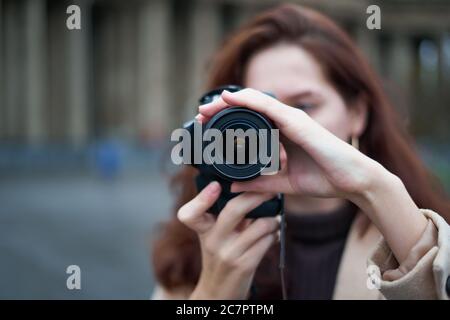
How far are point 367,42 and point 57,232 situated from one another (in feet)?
67.2

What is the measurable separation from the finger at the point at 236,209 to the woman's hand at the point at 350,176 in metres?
0.22

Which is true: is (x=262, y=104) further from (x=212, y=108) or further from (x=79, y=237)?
(x=79, y=237)

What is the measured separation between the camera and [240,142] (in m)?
1.04

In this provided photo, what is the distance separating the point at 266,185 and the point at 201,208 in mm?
199

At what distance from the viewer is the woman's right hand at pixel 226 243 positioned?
126cm

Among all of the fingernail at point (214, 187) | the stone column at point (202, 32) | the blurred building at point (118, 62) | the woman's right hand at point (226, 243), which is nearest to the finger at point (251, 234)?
the woman's right hand at point (226, 243)

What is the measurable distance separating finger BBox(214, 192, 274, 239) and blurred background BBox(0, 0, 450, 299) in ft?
5.07

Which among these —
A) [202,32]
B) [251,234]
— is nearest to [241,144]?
[251,234]

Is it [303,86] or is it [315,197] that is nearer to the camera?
[315,197]

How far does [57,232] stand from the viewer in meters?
7.09

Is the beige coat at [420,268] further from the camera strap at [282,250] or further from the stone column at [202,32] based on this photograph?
the stone column at [202,32]

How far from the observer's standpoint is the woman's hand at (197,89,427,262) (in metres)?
0.96

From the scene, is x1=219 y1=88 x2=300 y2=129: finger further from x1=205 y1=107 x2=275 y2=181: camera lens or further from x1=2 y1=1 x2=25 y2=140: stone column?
x1=2 y1=1 x2=25 y2=140: stone column

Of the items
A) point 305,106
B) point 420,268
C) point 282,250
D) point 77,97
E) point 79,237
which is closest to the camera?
point 420,268
